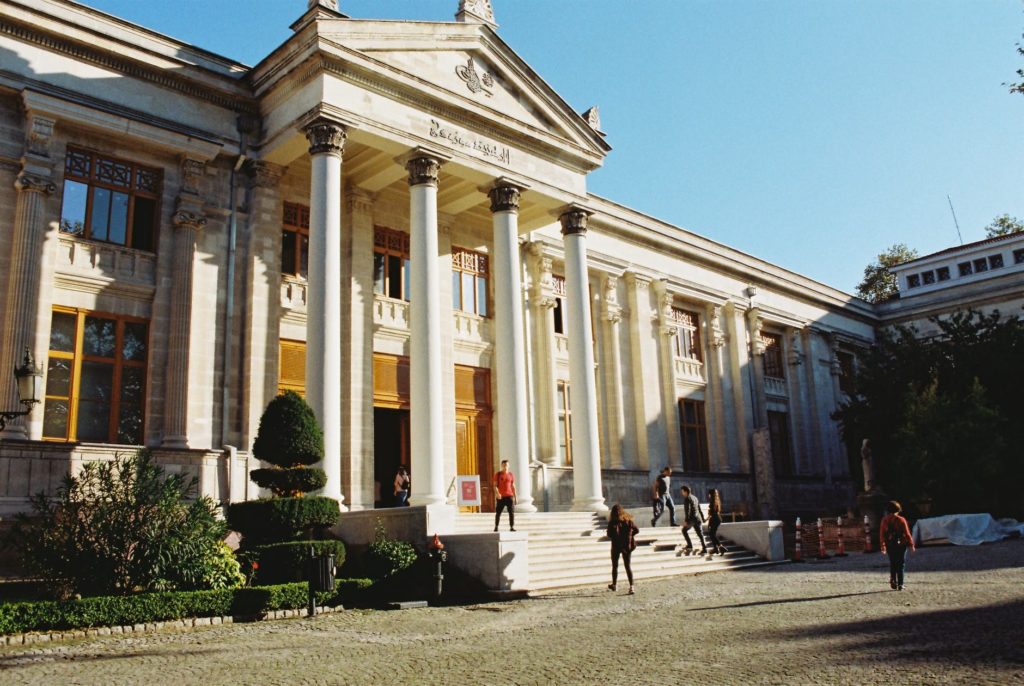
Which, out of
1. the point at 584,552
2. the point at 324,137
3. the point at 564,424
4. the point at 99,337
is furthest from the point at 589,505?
the point at 99,337

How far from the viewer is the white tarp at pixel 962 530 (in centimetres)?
2606

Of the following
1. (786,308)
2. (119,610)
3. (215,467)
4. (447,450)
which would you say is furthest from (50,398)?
(786,308)

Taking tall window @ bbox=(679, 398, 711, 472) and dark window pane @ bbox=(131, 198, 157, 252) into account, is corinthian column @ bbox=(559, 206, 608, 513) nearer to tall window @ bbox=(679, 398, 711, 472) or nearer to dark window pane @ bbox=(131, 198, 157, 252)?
tall window @ bbox=(679, 398, 711, 472)

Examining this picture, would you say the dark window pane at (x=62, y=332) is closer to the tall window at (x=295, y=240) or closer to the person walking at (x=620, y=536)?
the tall window at (x=295, y=240)

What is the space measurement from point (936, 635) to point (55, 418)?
16.4m

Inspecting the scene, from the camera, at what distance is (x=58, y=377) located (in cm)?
1798

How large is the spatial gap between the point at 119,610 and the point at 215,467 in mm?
6991

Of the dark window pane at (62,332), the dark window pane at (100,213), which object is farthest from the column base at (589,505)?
the dark window pane at (100,213)

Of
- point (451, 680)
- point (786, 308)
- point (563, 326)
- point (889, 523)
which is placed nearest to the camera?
→ point (451, 680)

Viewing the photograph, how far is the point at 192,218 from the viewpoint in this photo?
19953 mm

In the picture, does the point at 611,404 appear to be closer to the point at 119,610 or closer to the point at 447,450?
the point at 447,450

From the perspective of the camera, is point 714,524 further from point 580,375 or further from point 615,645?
point 615,645

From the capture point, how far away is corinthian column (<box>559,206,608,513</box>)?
23.2 metres

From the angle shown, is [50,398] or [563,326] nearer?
[50,398]
